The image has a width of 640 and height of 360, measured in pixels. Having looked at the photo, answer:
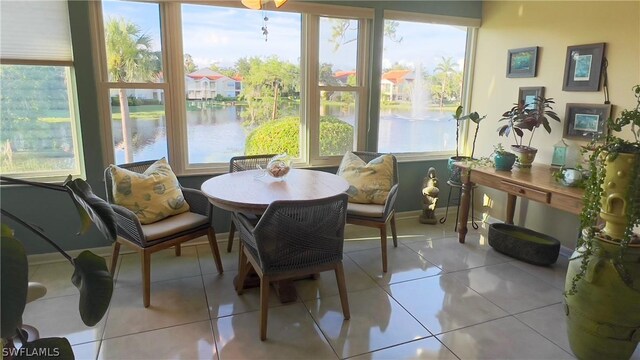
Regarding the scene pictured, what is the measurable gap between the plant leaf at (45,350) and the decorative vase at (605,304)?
7.08 feet

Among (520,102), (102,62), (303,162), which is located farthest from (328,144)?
(102,62)

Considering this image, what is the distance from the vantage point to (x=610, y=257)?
181 cm

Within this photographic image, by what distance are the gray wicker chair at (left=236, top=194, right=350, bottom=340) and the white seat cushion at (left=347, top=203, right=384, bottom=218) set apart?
751 millimetres

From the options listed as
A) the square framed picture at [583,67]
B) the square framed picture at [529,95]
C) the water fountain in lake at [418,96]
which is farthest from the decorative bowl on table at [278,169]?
the square framed picture at [583,67]

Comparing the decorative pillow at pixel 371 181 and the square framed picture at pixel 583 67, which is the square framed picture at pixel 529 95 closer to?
the square framed picture at pixel 583 67

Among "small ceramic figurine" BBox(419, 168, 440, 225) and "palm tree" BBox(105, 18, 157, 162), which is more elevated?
"palm tree" BBox(105, 18, 157, 162)

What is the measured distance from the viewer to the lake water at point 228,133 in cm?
322

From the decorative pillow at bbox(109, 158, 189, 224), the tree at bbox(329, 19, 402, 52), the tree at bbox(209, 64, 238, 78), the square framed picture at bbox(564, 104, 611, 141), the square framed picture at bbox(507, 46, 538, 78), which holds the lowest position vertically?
the decorative pillow at bbox(109, 158, 189, 224)

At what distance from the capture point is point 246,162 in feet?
10.9

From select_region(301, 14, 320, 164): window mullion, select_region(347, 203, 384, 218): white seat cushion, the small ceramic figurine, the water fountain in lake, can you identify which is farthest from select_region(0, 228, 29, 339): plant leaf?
the water fountain in lake

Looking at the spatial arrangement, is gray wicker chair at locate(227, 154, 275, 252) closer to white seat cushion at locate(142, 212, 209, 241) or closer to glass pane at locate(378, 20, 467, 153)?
white seat cushion at locate(142, 212, 209, 241)

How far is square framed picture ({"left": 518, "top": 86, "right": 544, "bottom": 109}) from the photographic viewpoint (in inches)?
135

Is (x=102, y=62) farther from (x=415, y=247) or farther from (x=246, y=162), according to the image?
(x=415, y=247)

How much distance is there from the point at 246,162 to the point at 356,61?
4.94 ft
